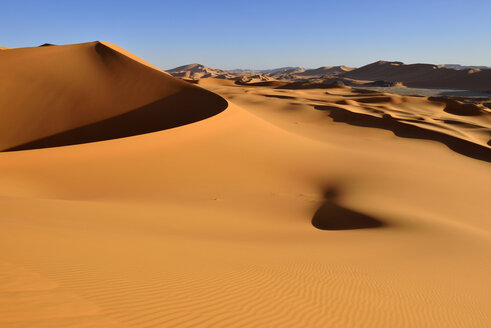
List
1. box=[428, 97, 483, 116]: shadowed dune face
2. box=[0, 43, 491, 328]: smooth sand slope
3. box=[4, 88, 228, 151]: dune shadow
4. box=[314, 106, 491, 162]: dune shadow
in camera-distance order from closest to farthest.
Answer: box=[0, 43, 491, 328]: smooth sand slope → box=[4, 88, 228, 151]: dune shadow → box=[314, 106, 491, 162]: dune shadow → box=[428, 97, 483, 116]: shadowed dune face

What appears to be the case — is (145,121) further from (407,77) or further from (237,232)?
(407,77)

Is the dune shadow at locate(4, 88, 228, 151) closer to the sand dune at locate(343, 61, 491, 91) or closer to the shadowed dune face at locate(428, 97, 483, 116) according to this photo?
the shadowed dune face at locate(428, 97, 483, 116)

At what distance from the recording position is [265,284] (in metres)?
3.87

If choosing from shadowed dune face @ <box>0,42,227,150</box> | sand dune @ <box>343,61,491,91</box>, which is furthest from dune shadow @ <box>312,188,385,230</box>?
sand dune @ <box>343,61,491,91</box>

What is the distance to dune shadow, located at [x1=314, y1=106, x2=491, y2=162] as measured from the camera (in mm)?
16342

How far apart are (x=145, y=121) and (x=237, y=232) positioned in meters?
10.9

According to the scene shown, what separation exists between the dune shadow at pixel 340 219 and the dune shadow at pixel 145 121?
876cm

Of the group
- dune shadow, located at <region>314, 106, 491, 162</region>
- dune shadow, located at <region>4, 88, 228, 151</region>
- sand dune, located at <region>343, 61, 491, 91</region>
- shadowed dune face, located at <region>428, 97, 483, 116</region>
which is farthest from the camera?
sand dune, located at <region>343, 61, 491, 91</region>

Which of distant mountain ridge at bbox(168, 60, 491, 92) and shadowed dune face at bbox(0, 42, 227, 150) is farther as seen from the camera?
distant mountain ridge at bbox(168, 60, 491, 92)

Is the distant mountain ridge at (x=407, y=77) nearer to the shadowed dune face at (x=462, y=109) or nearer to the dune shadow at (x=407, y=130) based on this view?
the shadowed dune face at (x=462, y=109)

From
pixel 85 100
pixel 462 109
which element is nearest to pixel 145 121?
pixel 85 100

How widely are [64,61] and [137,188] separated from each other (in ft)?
48.8

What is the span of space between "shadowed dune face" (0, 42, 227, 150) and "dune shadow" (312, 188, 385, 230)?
29.2 ft

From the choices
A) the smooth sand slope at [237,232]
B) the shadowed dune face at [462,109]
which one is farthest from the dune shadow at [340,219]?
the shadowed dune face at [462,109]
